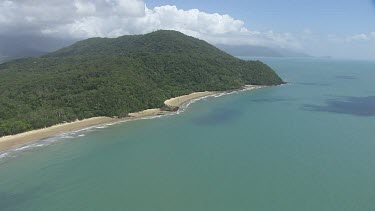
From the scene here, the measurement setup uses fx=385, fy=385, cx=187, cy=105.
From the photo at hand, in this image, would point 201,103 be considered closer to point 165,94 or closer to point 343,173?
point 165,94

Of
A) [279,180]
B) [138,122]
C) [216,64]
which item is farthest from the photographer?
[216,64]

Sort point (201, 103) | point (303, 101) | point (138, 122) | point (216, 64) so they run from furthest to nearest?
point (216, 64), point (303, 101), point (201, 103), point (138, 122)

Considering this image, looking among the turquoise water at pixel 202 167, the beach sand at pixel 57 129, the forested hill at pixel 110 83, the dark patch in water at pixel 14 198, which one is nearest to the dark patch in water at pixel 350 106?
the turquoise water at pixel 202 167

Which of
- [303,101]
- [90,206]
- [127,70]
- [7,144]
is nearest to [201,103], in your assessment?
[127,70]

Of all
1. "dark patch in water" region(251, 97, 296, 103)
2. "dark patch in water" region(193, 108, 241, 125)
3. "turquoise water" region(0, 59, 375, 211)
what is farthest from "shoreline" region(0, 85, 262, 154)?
"dark patch in water" region(251, 97, 296, 103)

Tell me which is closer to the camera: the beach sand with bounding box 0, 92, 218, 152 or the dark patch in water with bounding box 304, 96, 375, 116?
the beach sand with bounding box 0, 92, 218, 152

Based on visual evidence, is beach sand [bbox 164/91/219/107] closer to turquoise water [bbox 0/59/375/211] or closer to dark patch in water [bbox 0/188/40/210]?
turquoise water [bbox 0/59/375/211]

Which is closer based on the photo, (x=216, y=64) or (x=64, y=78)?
(x=64, y=78)
